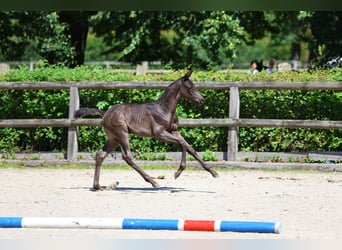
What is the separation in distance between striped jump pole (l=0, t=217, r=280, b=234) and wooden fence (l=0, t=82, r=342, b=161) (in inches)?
256

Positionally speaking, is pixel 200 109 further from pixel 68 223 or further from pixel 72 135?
pixel 68 223

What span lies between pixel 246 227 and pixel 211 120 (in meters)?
6.85

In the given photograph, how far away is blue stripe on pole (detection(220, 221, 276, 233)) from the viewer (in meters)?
A: 6.87

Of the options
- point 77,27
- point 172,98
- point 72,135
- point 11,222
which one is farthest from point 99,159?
point 77,27

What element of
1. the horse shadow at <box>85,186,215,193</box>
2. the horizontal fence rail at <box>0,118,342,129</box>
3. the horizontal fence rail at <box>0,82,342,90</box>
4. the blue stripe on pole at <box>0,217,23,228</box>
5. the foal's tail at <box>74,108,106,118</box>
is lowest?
the horse shadow at <box>85,186,215,193</box>

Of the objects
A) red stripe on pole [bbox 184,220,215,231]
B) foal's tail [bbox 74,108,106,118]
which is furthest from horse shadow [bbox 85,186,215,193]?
red stripe on pole [bbox 184,220,215,231]

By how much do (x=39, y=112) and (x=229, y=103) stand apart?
11.2ft

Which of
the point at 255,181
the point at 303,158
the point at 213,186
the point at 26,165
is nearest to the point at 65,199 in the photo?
the point at 213,186

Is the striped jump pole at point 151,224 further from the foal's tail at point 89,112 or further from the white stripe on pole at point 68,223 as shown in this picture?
the foal's tail at point 89,112

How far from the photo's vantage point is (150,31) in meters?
24.7

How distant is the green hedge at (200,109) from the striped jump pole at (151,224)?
6826 mm

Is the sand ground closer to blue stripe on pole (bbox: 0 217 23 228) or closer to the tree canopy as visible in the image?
blue stripe on pole (bbox: 0 217 23 228)

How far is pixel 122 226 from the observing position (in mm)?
7086

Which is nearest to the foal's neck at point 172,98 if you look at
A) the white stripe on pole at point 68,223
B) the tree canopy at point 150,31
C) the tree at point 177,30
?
the white stripe on pole at point 68,223
